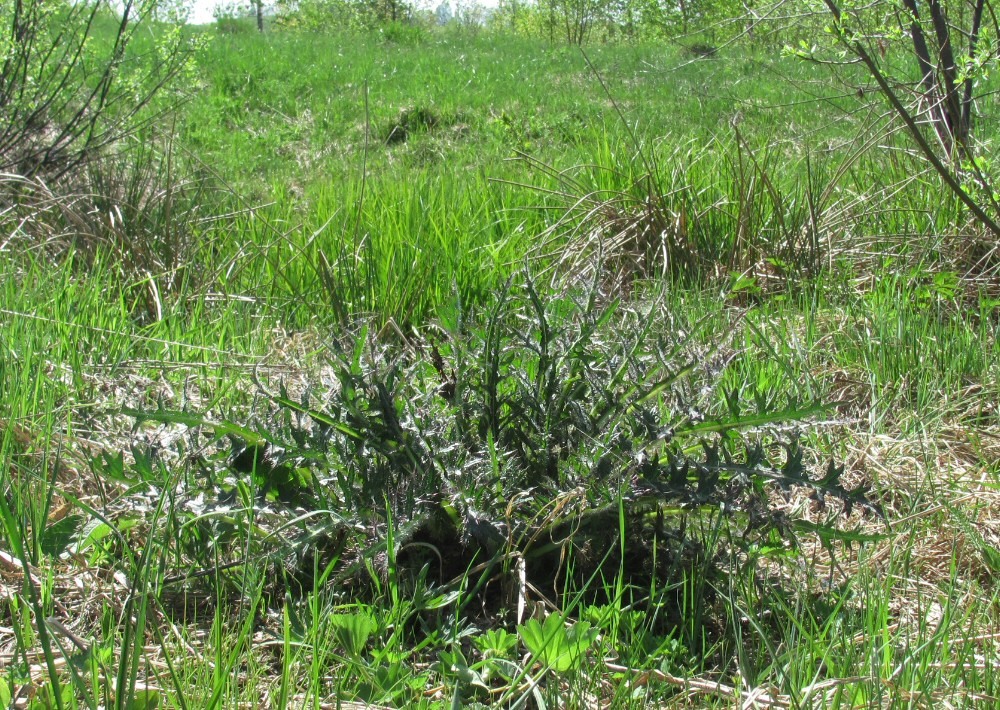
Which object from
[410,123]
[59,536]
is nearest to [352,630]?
[59,536]

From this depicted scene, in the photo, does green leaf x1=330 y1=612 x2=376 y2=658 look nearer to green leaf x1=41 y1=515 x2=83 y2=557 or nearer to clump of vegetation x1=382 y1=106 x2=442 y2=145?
green leaf x1=41 y1=515 x2=83 y2=557

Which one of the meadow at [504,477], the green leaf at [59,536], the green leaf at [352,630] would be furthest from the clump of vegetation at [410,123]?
the green leaf at [352,630]

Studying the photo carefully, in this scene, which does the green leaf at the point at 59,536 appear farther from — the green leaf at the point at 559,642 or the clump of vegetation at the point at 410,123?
the clump of vegetation at the point at 410,123

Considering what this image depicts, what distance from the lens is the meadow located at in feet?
4.24

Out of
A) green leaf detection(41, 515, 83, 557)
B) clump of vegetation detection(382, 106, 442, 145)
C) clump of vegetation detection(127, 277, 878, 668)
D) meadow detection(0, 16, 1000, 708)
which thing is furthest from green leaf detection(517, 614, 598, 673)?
clump of vegetation detection(382, 106, 442, 145)

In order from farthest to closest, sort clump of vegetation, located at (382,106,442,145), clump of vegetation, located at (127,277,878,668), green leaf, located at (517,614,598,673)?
1. clump of vegetation, located at (382,106,442,145)
2. clump of vegetation, located at (127,277,878,668)
3. green leaf, located at (517,614,598,673)

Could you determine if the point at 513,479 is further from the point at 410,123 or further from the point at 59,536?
the point at 410,123

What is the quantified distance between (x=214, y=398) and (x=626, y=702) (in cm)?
133

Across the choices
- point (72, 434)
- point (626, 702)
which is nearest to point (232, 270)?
point (72, 434)

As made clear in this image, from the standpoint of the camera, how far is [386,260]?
3.19m

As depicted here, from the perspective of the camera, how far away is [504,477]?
1.54m

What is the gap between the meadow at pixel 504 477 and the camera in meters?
1.29

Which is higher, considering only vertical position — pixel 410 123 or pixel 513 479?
pixel 410 123

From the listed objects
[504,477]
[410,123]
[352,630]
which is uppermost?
[410,123]
